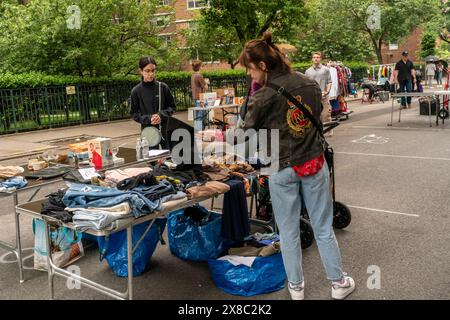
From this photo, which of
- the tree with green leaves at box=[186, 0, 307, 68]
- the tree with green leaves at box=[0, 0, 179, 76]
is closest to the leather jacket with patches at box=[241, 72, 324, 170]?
the tree with green leaves at box=[186, 0, 307, 68]

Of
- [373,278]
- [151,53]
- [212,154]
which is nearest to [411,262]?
[373,278]

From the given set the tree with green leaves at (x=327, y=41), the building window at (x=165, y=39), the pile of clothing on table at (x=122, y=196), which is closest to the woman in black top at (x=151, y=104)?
the pile of clothing on table at (x=122, y=196)

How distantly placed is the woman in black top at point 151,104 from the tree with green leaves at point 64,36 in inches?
491

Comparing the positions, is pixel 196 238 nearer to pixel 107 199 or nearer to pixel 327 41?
pixel 107 199

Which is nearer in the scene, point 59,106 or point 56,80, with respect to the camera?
point 56,80

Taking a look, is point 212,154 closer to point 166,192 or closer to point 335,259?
point 166,192

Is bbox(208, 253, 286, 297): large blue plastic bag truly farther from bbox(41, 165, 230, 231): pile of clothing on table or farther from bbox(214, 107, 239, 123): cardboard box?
bbox(214, 107, 239, 123): cardboard box

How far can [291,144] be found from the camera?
12.1 feet

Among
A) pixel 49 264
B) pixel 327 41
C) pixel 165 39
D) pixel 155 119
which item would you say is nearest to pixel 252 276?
pixel 49 264

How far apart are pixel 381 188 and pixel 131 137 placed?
8.71m

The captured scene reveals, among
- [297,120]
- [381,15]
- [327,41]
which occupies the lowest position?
[297,120]

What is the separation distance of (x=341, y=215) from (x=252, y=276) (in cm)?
186

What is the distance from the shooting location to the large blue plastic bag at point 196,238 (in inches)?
190

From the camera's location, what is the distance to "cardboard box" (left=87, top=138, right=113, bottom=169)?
201 inches
